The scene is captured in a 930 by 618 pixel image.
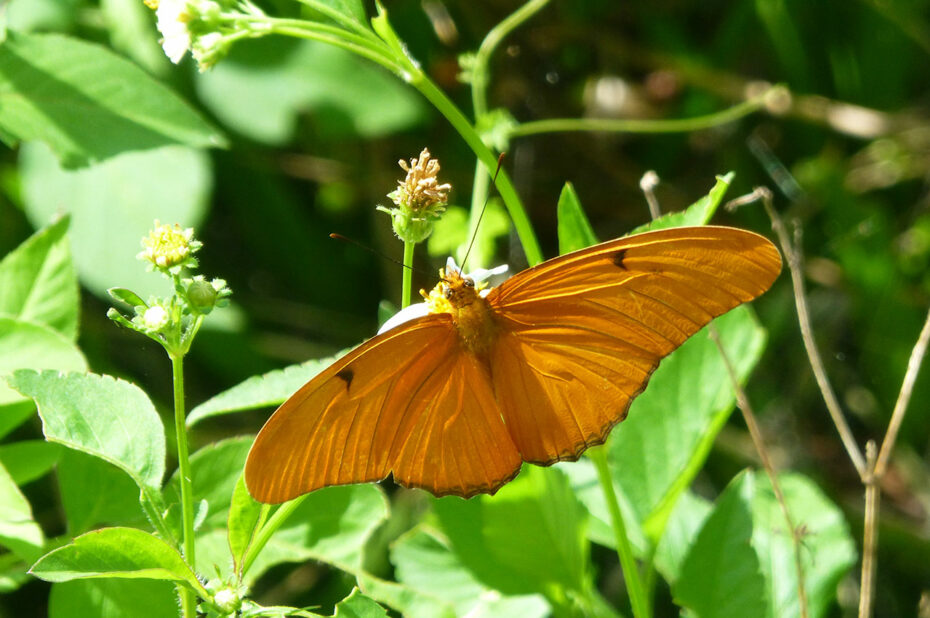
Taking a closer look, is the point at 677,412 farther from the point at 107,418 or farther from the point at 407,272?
the point at 107,418

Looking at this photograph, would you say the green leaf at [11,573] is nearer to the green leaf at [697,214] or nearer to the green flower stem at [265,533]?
the green flower stem at [265,533]

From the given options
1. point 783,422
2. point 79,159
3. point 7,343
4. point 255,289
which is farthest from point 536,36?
point 7,343

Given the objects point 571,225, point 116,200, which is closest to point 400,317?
point 571,225

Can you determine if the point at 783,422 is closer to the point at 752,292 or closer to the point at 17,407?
the point at 752,292

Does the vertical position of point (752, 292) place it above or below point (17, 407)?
above

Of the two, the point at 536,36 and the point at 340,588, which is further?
the point at 536,36
